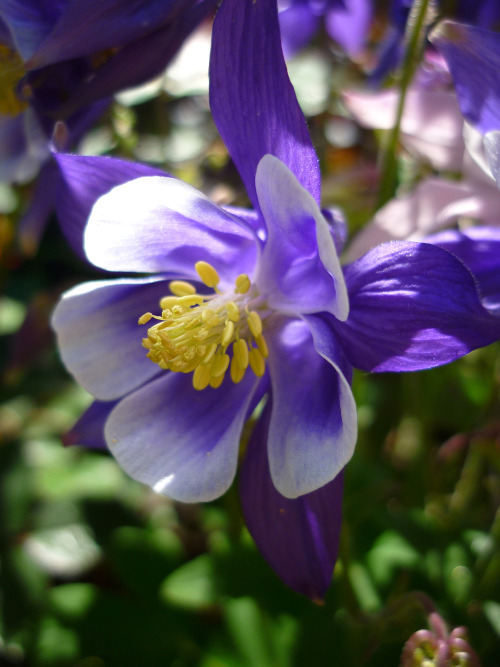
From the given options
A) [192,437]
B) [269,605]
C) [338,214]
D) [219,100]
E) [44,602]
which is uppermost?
[219,100]

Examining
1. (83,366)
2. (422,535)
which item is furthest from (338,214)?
(422,535)

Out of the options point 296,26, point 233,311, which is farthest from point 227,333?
point 296,26

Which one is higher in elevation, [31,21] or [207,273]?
[31,21]

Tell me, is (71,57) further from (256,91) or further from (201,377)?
(201,377)

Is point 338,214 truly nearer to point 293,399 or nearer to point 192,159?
point 293,399

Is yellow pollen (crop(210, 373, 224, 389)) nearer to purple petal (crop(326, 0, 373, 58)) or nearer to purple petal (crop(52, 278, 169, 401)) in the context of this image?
purple petal (crop(52, 278, 169, 401))
